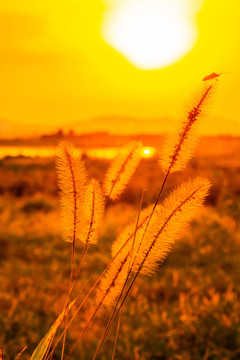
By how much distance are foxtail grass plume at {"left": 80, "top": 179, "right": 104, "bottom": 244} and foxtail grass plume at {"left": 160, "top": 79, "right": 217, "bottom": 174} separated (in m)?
0.12

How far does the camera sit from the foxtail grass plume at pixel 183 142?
688mm

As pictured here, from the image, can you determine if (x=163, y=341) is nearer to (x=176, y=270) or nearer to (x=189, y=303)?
(x=189, y=303)

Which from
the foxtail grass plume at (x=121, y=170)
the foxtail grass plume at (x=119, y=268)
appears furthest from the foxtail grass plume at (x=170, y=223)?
the foxtail grass plume at (x=121, y=170)

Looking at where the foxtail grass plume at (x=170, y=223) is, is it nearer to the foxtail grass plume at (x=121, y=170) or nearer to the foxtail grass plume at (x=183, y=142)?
the foxtail grass plume at (x=183, y=142)

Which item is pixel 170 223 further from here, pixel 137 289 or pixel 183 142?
pixel 137 289

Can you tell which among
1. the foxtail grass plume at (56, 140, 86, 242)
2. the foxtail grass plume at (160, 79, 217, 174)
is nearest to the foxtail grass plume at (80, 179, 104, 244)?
the foxtail grass plume at (56, 140, 86, 242)

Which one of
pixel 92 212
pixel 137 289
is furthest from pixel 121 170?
pixel 137 289

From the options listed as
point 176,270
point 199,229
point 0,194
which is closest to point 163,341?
point 176,270

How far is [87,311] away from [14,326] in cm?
67

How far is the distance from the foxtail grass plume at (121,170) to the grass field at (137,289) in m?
0.15

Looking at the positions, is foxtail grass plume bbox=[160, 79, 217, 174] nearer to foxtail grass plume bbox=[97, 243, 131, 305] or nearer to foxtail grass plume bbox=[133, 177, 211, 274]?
foxtail grass plume bbox=[133, 177, 211, 274]

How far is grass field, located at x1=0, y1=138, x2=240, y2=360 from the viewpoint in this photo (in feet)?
8.77

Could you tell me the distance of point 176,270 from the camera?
430cm

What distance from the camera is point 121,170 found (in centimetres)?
83
